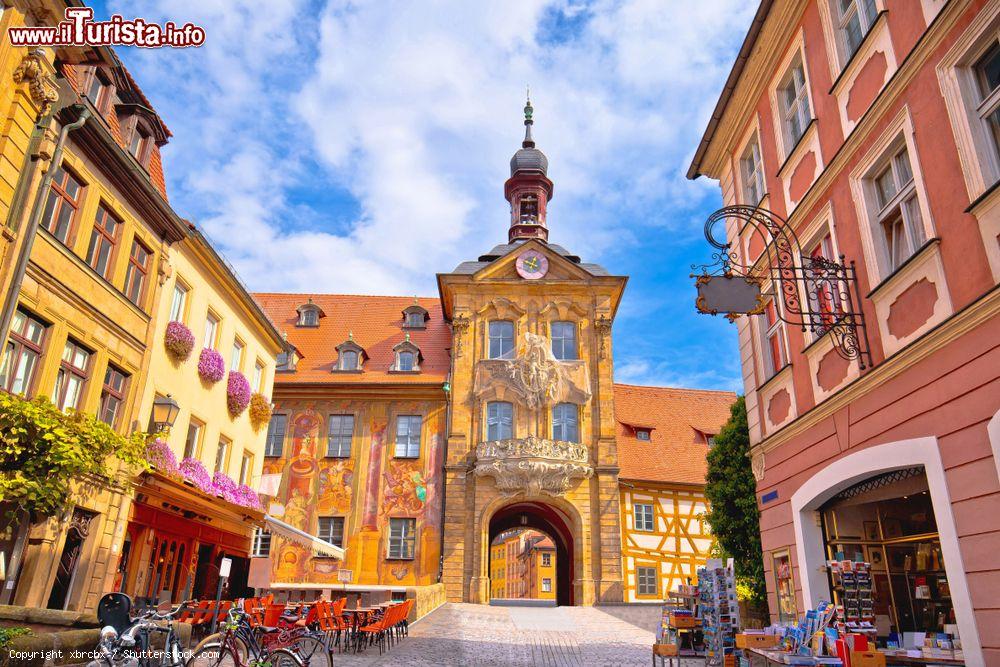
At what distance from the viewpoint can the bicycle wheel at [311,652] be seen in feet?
31.6

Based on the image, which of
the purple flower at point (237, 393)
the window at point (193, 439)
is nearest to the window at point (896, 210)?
the window at point (193, 439)

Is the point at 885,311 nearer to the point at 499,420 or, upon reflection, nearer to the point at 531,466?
the point at 531,466

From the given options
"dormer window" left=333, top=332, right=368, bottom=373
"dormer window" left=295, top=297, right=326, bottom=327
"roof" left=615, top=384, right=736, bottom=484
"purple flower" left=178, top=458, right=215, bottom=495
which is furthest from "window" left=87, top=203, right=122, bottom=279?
"roof" left=615, top=384, right=736, bottom=484

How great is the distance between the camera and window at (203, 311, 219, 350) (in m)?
18.6

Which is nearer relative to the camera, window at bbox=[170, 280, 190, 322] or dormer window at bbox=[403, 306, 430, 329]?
window at bbox=[170, 280, 190, 322]

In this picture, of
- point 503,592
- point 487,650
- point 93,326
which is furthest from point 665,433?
point 503,592

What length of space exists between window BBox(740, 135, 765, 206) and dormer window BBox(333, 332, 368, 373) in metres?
21.0

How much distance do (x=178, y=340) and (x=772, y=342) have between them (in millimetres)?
12324

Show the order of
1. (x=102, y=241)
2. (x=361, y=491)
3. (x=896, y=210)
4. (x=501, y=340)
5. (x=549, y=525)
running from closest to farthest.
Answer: (x=896, y=210) < (x=102, y=241) < (x=361, y=491) < (x=501, y=340) < (x=549, y=525)

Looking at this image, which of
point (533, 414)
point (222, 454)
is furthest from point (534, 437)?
point (222, 454)

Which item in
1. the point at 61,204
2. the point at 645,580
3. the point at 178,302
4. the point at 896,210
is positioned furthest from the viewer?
the point at 645,580

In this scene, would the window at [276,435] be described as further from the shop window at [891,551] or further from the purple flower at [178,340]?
the shop window at [891,551]

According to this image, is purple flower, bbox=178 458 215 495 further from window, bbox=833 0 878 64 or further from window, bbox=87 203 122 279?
window, bbox=833 0 878 64

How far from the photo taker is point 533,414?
2839 centimetres
